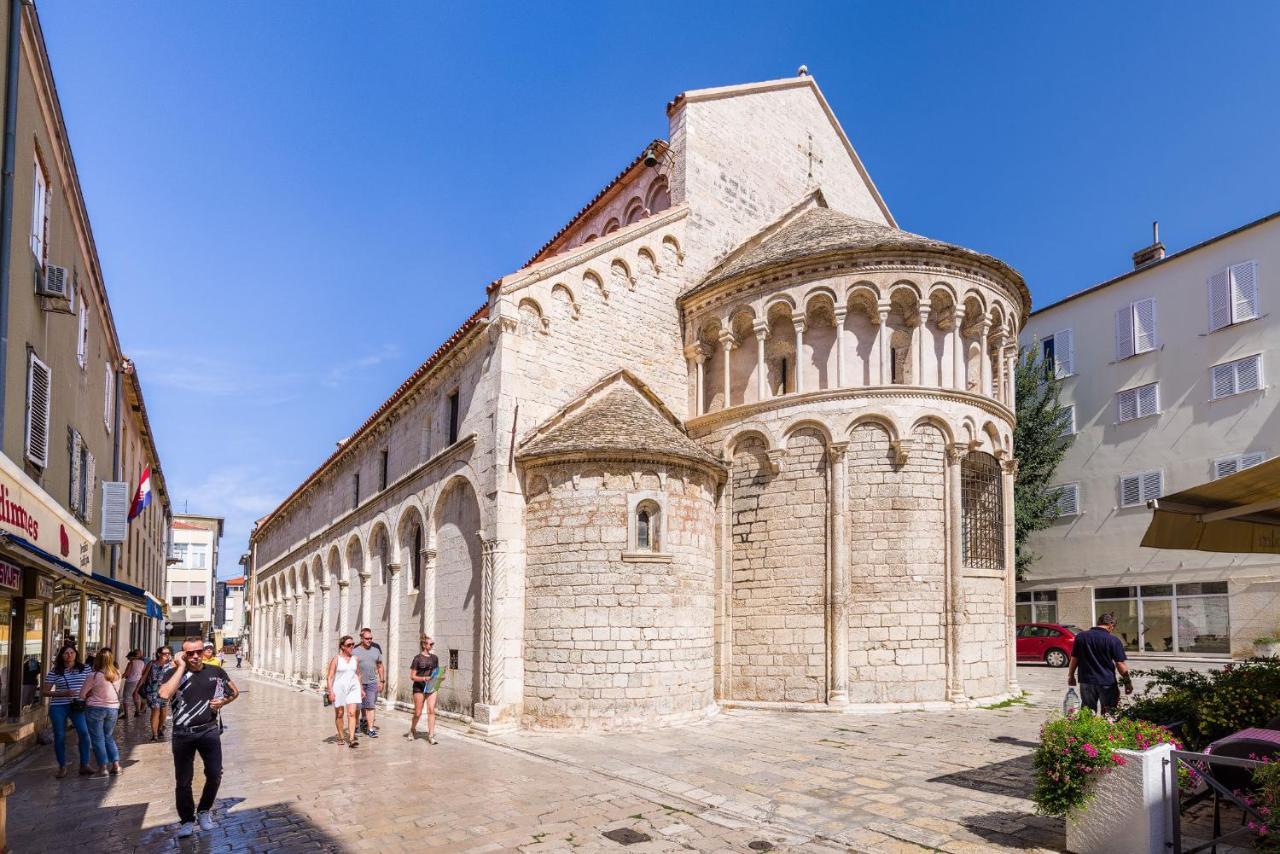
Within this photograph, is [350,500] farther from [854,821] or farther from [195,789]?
[854,821]

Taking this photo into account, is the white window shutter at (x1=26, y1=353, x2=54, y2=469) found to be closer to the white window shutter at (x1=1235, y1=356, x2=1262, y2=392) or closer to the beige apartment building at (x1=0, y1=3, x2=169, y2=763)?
the beige apartment building at (x1=0, y1=3, x2=169, y2=763)

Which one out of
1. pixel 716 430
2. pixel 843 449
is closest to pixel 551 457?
pixel 716 430

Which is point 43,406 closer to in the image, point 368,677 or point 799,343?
point 368,677

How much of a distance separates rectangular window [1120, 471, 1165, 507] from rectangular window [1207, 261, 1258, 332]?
487 cm

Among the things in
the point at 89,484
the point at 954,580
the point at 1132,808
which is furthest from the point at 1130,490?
the point at 89,484

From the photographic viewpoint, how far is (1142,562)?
26.7 m

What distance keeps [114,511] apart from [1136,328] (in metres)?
30.2

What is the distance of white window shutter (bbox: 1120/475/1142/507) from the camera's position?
27219 mm

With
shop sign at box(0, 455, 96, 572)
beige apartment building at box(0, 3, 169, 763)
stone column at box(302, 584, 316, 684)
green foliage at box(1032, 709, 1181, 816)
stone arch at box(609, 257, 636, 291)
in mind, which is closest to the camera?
green foliage at box(1032, 709, 1181, 816)

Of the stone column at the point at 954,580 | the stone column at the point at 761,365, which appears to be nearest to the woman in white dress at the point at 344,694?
the stone column at the point at 761,365

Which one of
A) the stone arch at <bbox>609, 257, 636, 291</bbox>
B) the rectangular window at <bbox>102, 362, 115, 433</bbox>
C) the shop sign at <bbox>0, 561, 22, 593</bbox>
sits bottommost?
the shop sign at <bbox>0, 561, 22, 593</bbox>

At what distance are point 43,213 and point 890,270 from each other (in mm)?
14027

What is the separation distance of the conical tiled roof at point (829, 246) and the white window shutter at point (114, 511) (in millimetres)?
13428

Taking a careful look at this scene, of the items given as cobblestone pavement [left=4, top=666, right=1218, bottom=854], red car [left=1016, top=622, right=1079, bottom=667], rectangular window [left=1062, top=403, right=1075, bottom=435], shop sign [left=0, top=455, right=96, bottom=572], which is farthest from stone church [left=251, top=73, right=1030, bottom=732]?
rectangular window [left=1062, top=403, right=1075, bottom=435]
